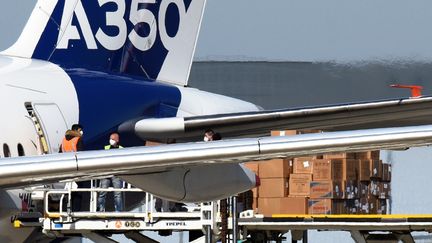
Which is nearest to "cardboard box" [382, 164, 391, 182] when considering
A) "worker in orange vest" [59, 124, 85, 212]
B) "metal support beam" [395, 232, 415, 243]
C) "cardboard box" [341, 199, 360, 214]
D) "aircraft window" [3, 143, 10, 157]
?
"cardboard box" [341, 199, 360, 214]

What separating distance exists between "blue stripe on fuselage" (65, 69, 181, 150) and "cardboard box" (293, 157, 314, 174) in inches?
132

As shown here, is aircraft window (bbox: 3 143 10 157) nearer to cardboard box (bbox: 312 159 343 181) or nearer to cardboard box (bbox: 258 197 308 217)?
cardboard box (bbox: 258 197 308 217)

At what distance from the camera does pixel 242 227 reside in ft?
55.2

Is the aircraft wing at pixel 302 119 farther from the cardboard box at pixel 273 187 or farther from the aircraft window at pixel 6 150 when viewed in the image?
the cardboard box at pixel 273 187

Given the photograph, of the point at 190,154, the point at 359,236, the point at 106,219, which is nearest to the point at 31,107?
the point at 106,219

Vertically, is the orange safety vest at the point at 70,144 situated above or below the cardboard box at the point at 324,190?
above

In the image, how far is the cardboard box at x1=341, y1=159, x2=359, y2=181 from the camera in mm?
18516

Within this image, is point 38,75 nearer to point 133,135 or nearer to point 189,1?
point 133,135

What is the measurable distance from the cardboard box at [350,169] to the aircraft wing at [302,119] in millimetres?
5271

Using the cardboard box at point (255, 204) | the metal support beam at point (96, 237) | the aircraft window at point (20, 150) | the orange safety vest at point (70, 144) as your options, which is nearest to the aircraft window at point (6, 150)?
the aircraft window at point (20, 150)

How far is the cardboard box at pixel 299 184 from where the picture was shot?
1805cm

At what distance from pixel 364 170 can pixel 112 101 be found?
242 inches

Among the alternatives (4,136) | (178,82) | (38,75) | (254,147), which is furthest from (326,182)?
(254,147)

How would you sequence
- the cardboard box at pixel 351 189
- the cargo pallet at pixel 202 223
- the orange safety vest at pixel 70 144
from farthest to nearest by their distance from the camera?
the cardboard box at pixel 351 189, the cargo pallet at pixel 202 223, the orange safety vest at pixel 70 144
